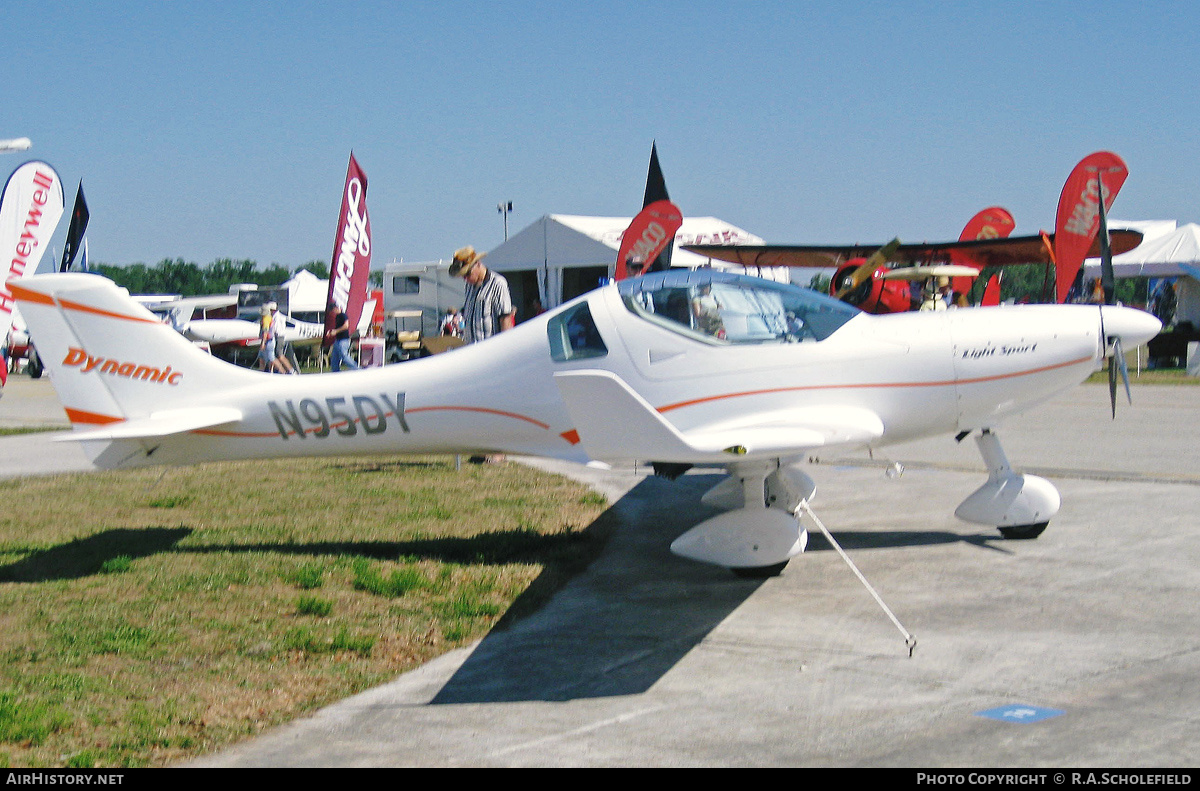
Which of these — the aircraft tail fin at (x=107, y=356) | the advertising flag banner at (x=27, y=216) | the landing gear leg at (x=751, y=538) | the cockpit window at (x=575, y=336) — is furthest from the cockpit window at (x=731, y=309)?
the advertising flag banner at (x=27, y=216)

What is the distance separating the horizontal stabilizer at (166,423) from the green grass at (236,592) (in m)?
0.89

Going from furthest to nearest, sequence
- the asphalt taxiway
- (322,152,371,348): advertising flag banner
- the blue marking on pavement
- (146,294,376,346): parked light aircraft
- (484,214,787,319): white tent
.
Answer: (146,294,376,346): parked light aircraft < (484,214,787,319): white tent < (322,152,371,348): advertising flag banner < the blue marking on pavement < the asphalt taxiway

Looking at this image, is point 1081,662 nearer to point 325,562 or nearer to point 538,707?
point 538,707

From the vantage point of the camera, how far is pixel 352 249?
722 inches

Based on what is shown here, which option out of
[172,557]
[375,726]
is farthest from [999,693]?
[172,557]

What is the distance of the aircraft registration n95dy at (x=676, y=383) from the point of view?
6.47 metres

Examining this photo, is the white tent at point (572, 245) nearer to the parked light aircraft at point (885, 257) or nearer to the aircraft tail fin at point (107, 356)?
the parked light aircraft at point (885, 257)

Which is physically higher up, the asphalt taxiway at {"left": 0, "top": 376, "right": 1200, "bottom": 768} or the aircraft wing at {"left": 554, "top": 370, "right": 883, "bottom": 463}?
the aircraft wing at {"left": 554, "top": 370, "right": 883, "bottom": 463}

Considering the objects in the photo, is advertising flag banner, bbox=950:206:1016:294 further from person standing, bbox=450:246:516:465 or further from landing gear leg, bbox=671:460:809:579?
landing gear leg, bbox=671:460:809:579

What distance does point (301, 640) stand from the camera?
215 inches

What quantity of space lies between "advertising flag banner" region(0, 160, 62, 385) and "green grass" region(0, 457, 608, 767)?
6.89 meters

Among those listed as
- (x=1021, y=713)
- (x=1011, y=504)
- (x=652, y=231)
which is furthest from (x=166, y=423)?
(x=652, y=231)

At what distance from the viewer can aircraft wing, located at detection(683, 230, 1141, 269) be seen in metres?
19.6

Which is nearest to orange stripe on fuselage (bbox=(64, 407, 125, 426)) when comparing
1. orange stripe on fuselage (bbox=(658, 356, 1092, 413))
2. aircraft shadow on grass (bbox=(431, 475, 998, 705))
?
aircraft shadow on grass (bbox=(431, 475, 998, 705))
